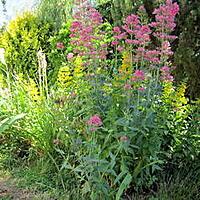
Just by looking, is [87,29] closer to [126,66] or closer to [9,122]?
[126,66]

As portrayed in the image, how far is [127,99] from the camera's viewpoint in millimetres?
2781

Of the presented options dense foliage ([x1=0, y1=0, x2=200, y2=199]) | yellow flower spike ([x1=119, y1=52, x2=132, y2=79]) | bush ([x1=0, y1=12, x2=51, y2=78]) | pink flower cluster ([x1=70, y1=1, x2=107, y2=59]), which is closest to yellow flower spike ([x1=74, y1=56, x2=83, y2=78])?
dense foliage ([x1=0, y1=0, x2=200, y2=199])

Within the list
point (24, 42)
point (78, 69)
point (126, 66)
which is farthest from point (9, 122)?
point (24, 42)

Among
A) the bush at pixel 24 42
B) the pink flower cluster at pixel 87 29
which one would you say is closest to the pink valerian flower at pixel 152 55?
the pink flower cluster at pixel 87 29

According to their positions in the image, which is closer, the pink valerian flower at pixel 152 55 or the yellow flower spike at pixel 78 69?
the pink valerian flower at pixel 152 55

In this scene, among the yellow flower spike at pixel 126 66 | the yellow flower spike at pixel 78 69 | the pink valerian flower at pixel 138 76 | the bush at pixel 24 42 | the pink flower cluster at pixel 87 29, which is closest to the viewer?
the pink valerian flower at pixel 138 76

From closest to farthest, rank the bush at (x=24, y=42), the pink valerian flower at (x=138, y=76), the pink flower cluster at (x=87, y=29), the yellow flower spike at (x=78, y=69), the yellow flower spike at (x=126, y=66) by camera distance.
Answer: the pink valerian flower at (x=138, y=76) < the pink flower cluster at (x=87, y=29) < the yellow flower spike at (x=126, y=66) < the yellow flower spike at (x=78, y=69) < the bush at (x=24, y=42)

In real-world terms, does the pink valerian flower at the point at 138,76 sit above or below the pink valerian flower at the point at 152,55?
below

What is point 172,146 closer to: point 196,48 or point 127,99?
point 127,99

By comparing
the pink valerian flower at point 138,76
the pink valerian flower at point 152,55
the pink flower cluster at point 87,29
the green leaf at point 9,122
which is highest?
the pink flower cluster at point 87,29

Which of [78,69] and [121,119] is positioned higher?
[78,69]

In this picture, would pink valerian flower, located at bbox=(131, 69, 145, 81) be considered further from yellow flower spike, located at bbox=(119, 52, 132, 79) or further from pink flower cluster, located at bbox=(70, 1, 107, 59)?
pink flower cluster, located at bbox=(70, 1, 107, 59)

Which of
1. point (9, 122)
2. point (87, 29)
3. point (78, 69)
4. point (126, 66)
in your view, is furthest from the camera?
point (9, 122)

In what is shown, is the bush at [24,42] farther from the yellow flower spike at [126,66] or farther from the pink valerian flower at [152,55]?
the pink valerian flower at [152,55]
